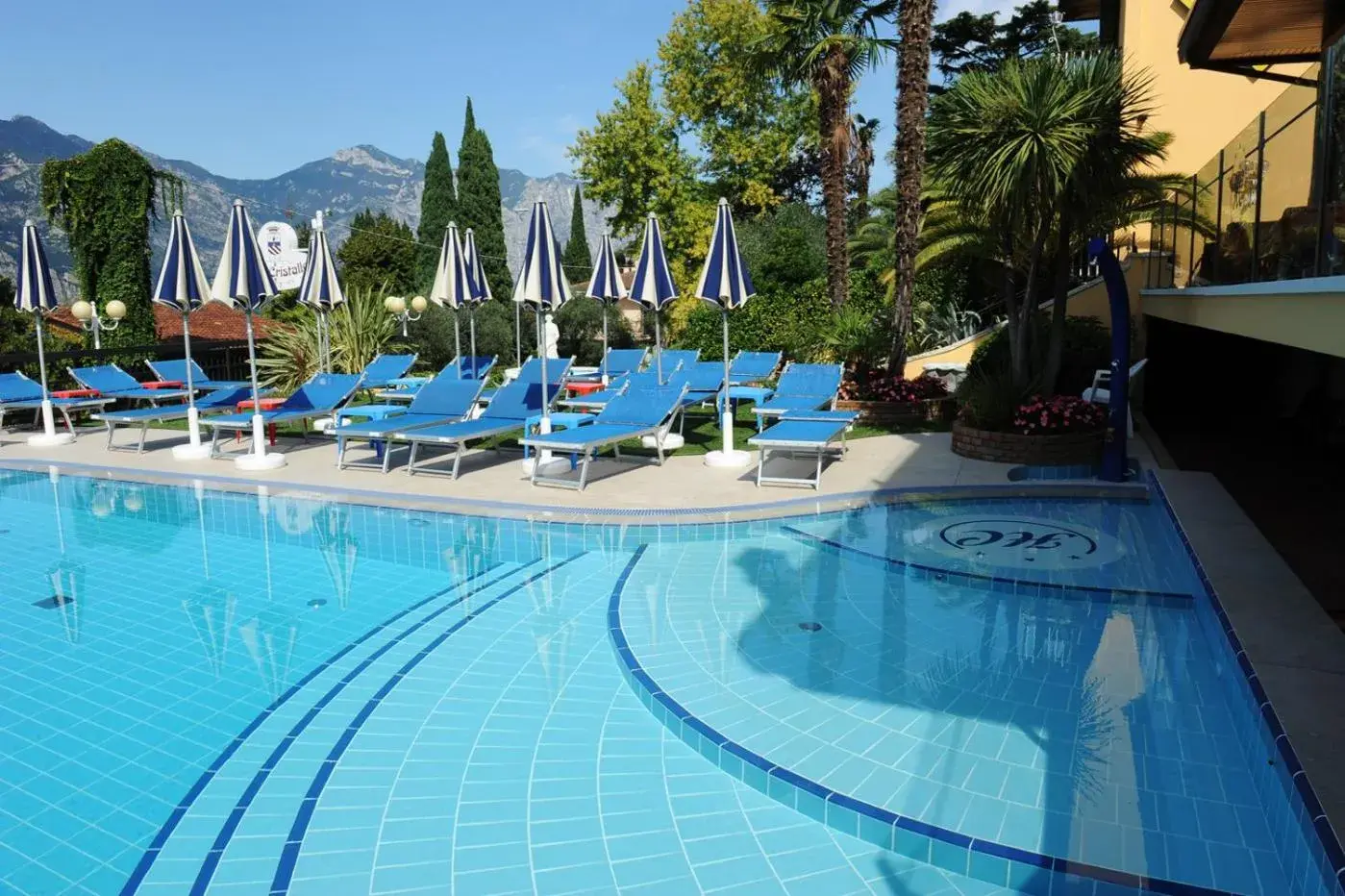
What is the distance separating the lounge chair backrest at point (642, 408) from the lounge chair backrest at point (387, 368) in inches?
224

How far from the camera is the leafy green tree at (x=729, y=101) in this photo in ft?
103

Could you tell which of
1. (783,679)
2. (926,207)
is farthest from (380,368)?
(783,679)

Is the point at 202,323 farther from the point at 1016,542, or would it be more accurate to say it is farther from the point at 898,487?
the point at 1016,542

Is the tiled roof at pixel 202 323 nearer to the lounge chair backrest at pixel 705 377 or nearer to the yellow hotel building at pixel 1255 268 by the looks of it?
the lounge chair backrest at pixel 705 377

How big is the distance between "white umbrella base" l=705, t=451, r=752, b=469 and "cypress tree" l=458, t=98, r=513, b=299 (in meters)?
27.2

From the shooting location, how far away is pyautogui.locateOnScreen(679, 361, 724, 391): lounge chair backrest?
46.0 ft

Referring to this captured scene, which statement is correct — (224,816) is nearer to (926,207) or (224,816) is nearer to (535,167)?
(926,207)

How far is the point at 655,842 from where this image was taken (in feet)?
11.8

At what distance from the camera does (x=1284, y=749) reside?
3.70 m

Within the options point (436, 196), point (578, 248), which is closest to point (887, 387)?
point (436, 196)

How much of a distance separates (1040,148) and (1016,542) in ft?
16.6

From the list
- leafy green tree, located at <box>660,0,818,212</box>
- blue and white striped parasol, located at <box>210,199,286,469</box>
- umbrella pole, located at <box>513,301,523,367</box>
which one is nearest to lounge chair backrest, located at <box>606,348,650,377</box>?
umbrella pole, located at <box>513,301,523,367</box>

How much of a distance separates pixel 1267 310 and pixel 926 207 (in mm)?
11355

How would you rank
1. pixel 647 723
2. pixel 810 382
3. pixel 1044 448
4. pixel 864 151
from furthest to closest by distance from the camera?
1. pixel 864 151
2. pixel 810 382
3. pixel 1044 448
4. pixel 647 723
